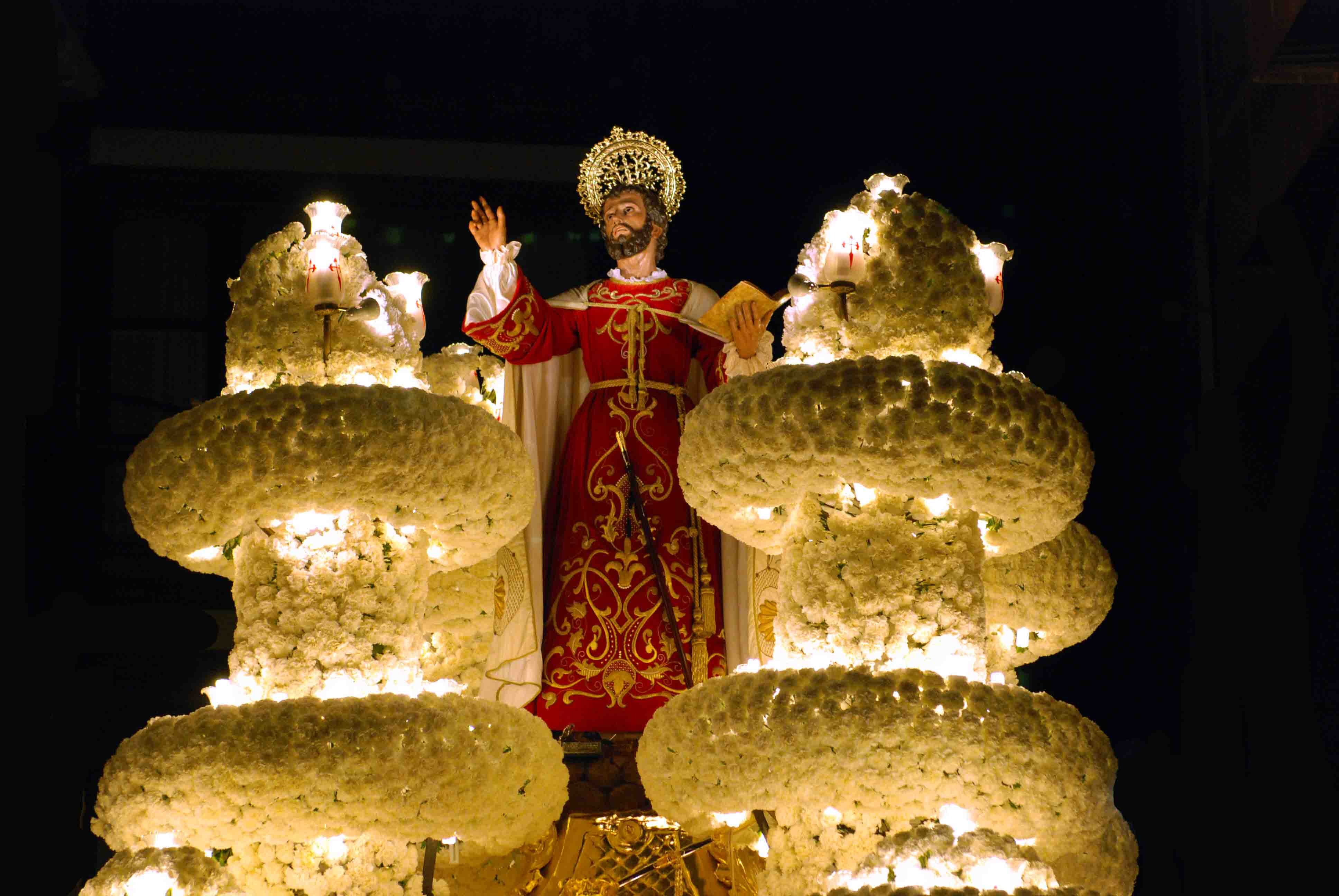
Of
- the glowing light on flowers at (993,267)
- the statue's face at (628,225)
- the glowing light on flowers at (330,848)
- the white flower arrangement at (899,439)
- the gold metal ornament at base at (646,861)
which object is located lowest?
the gold metal ornament at base at (646,861)

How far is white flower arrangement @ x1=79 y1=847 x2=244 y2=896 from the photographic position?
3561mm

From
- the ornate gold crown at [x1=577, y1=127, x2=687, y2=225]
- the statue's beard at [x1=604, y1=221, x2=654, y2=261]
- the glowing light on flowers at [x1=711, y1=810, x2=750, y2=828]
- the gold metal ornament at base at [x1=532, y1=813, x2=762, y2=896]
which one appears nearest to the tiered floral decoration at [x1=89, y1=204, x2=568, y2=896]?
the gold metal ornament at base at [x1=532, y1=813, x2=762, y2=896]

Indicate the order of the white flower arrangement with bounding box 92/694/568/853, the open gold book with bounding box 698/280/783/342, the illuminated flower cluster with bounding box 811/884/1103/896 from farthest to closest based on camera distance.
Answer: the open gold book with bounding box 698/280/783/342 < the white flower arrangement with bounding box 92/694/568/853 < the illuminated flower cluster with bounding box 811/884/1103/896

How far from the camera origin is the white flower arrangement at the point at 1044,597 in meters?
4.29

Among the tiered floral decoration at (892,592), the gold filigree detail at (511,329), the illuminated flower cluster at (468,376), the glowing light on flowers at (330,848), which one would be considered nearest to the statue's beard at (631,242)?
the gold filigree detail at (511,329)

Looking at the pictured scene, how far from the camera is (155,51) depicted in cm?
639

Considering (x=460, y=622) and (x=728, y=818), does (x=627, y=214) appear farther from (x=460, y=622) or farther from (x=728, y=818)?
(x=728, y=818)

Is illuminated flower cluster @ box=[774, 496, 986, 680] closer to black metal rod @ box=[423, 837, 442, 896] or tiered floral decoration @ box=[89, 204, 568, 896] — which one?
tiered floral decoration @ box=[89, 204, 568, 896]

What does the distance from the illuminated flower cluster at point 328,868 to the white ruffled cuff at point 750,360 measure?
5.74 ft

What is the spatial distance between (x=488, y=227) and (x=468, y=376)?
2.28 feet

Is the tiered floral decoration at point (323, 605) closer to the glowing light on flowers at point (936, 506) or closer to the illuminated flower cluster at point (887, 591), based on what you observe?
the illuminated flower cluster at point (887, 591)

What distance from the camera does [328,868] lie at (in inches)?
152

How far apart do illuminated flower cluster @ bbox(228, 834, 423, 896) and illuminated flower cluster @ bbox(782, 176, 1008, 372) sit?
58.2 inches

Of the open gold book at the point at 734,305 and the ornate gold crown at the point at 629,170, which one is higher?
the ornate gold crown at the point at 629,170
